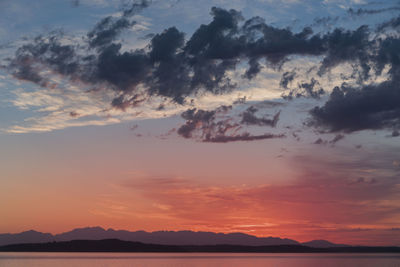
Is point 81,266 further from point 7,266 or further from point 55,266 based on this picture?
point 7,266

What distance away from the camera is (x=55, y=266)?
159250mm

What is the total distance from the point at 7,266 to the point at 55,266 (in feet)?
51.3

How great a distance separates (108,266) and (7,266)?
3378 centimetres

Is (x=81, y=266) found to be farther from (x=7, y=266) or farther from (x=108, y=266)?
(x=7, y=266)

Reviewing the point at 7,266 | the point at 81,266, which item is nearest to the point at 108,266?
the point at 81,266

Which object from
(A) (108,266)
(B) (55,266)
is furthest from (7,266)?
(A) (108,266)

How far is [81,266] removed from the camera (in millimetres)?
159625

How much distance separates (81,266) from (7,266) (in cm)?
2450

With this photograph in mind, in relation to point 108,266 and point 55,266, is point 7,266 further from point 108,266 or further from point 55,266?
point 108,266

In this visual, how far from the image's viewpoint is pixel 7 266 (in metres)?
156

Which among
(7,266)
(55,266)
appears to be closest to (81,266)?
(55,266)
